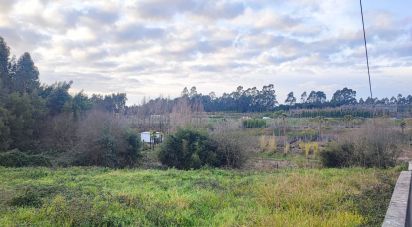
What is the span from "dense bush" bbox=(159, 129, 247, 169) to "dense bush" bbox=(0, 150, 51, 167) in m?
6.02

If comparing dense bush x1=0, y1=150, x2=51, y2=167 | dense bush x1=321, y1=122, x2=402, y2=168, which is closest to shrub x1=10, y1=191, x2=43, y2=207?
dense bush x1=0, y1=150, x2=51, y2=167

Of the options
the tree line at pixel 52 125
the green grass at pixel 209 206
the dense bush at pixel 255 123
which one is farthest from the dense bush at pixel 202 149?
the dense bush at pixel 255 123

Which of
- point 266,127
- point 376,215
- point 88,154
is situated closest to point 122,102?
point 266,127

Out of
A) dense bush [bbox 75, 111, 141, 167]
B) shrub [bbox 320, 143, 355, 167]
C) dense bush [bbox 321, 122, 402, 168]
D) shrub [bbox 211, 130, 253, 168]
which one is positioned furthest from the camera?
dense bush [bbox 75, 111, 141, 167]

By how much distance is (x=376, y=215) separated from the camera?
19.4 ft

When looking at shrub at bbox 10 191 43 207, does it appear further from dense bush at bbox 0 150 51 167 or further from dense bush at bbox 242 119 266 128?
dense bush at bbox 242 119 266 128

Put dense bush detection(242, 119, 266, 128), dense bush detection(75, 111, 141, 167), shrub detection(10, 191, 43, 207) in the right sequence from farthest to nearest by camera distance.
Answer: dense bush detection(242, 119, 266, 128)
dense bush detection(75, 111, 141, 167)
shrub detection(10, 191, 43, 207)

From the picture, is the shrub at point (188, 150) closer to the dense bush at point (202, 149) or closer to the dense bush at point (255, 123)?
the dense bush at point (202, 149)

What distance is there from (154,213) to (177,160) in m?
14.6

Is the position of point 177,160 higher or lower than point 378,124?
lower

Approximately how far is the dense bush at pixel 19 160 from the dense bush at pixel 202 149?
6.02 m

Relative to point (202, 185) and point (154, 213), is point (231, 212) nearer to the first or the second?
point (154, 213)

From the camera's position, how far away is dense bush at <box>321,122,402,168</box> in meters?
18.8

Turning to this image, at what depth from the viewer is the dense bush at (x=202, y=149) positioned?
20.7m
